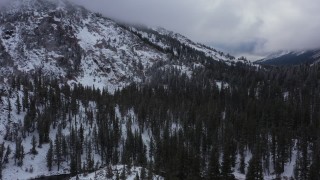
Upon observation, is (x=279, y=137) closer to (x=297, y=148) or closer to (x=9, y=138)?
(x=297, y=148)

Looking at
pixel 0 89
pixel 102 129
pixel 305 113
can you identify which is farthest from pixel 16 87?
pixel 305 113

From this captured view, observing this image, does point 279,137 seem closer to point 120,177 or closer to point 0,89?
point 120,177

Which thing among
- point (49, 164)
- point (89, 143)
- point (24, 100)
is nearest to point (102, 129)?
point (89, 143)

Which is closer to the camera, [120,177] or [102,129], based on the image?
[120,177]

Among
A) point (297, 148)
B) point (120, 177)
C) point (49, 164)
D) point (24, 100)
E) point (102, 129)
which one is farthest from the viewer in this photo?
point (24, 100)

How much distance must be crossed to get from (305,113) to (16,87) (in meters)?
156

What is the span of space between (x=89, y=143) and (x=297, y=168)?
85938 millimetres

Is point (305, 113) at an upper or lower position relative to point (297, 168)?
upper

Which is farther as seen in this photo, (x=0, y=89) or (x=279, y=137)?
(x=0, y=89)

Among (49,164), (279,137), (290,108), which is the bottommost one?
(49,164)

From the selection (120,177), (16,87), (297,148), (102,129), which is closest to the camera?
(120,177)

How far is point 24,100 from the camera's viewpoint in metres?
178

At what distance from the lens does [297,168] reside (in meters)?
129

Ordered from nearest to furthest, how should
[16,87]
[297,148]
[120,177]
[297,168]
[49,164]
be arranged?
1. [120,177]
2. [297,168]
3. [49,164]
4. [297,148]
5. [16,87]
